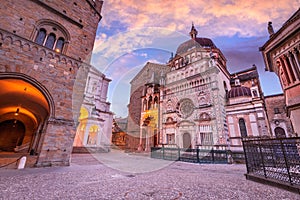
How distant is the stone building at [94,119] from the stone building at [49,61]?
29.2 feet

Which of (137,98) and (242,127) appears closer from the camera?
(242,127)

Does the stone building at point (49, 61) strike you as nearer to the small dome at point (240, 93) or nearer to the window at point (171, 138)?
the window at point (171, 138)

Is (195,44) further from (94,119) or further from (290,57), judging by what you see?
(94,119)

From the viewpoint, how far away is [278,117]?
20656mm

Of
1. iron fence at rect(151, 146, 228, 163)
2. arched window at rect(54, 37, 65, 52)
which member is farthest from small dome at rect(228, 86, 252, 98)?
arched window at rect(54, 37, 65, 52)

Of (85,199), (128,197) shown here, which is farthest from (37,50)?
(128,197)

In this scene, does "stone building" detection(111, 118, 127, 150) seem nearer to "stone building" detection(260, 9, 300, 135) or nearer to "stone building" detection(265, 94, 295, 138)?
"stone building" detection(265, 94, 295, 138)

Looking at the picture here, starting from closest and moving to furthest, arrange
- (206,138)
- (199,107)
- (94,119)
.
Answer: (206,138) < (199,107) < (94,119)

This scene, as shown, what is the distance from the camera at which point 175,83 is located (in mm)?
20812

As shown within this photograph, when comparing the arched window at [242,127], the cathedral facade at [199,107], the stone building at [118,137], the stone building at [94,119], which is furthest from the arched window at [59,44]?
the stone building at [118,137]

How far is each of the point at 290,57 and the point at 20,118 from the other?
82.2 feet

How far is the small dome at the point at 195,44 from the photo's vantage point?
23792mm

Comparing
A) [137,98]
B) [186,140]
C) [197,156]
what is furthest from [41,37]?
[137,98]

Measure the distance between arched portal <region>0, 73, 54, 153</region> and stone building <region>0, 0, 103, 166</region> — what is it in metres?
0.11
